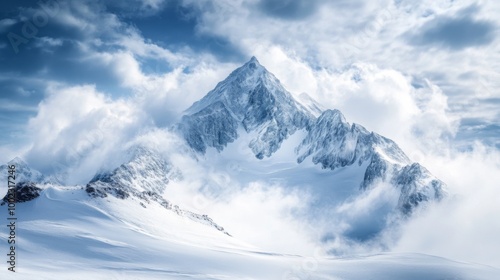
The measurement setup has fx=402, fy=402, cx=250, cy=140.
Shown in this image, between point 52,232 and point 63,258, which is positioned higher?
point 52,232

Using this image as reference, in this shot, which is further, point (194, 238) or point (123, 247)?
point (194, 238)

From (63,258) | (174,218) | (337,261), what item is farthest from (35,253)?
(337,261)

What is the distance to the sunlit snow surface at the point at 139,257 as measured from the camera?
6706cm

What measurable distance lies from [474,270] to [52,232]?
3077 inches

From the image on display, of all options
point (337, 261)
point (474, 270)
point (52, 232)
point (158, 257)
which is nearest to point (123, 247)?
point (158, 257)

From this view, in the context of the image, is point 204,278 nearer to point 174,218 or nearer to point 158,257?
point 158,257

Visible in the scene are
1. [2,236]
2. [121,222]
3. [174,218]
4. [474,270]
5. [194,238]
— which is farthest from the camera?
[174,218]

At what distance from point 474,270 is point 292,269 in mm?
31328

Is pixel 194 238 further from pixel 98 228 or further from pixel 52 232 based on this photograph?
pixel 52 232

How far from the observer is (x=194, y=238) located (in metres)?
99.9

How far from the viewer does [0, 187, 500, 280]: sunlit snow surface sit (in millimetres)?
67062

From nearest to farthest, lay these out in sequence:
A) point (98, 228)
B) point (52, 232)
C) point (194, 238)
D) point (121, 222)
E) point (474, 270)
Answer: point (474, 270), point (52, 232), point (98, 228), point (121, 222), point (194, 238)

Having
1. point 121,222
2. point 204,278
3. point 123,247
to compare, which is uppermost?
point 121,222

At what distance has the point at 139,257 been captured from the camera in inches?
2965
